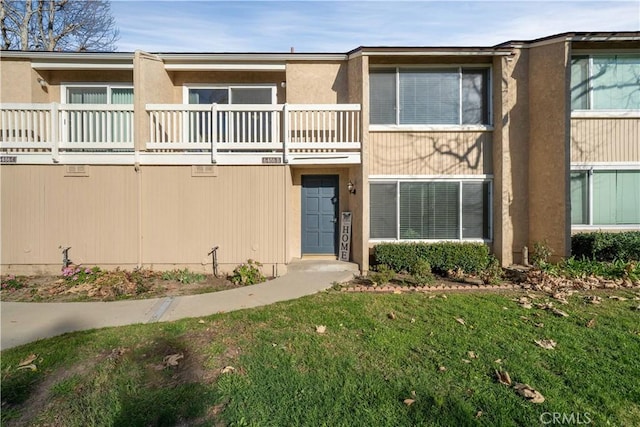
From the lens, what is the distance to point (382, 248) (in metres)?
8.51

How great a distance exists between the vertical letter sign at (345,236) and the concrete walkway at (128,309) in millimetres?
1404

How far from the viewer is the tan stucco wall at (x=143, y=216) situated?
8.12m

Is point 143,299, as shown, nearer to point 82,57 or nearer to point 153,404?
point 153,404

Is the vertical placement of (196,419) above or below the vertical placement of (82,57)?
below

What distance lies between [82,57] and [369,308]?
10.2 m

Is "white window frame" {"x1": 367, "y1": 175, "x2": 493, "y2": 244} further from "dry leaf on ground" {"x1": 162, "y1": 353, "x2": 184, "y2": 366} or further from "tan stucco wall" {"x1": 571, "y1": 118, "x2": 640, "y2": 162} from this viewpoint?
"dry leaf on ground" {"x1": 162, "y1": 353, "x2": 184, "y2": 366}

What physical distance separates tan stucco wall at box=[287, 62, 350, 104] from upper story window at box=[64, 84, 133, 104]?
4.95 metres

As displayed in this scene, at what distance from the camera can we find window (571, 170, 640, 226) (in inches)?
353

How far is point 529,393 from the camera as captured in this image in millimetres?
3133

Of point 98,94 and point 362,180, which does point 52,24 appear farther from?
point 362,180

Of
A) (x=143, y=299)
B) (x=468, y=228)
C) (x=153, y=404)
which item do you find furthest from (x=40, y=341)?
(x=468, y=228)

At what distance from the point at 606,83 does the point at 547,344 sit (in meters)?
8.53

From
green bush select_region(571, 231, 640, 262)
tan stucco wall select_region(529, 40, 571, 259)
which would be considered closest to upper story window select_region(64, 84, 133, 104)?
tan stucco wall select_region(529, 40, 571, 259)

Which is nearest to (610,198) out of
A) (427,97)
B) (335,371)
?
(427,97)
